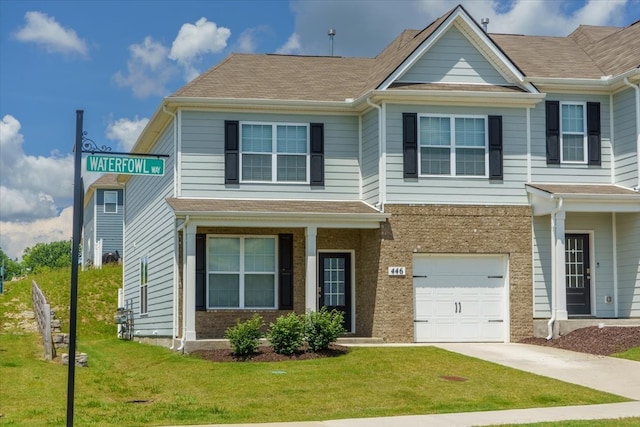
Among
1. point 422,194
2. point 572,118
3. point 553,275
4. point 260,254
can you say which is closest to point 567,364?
point 553,275

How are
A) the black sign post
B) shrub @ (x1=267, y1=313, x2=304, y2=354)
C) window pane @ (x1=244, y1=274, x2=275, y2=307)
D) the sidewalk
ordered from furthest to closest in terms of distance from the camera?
window pane @ (x1=244, y1=274, x2=275, y2=307)
shrub @ (x1=267, y1=313, x2=304, y2=354)
the sidewalk
the black sign post

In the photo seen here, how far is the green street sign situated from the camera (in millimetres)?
12781

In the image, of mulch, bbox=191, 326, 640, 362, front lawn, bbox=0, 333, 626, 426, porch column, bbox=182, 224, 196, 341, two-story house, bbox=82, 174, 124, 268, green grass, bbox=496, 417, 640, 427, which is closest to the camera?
green grass, bbox=496, 417, 640, 427

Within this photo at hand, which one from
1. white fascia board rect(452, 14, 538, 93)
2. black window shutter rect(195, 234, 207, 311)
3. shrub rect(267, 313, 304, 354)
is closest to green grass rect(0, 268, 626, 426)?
shrub rect(267, 313, 304, 354)

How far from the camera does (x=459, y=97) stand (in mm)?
24094

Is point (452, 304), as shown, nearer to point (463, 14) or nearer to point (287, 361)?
point (287, 361)

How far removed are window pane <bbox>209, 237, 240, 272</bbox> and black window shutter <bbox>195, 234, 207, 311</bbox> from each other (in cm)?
23

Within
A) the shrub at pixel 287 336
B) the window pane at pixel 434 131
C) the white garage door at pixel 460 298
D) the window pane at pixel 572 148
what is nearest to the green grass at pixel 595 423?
the shrub at pixel 287 336

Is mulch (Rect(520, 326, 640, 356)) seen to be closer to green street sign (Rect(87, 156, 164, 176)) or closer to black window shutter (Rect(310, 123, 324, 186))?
black window shutter (Rect(310, 123, 324, 186))

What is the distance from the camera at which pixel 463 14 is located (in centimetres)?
2430

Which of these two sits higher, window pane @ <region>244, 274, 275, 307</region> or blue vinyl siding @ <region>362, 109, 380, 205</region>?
blue vinyl siding @ <region>362, 109, 380, 205</region>

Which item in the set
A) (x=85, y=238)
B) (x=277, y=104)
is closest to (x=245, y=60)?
(x=277, y=104)

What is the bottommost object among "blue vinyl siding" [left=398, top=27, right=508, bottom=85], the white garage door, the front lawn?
the front lawn

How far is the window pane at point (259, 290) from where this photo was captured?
24.4 m
